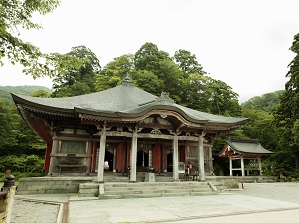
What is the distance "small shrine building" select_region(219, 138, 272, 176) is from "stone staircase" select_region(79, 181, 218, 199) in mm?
13798

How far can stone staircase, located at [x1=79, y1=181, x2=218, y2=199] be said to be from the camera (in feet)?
29.1

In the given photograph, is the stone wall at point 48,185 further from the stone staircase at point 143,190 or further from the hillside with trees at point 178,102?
the hillside with trees at point 178,102

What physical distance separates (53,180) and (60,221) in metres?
5.57

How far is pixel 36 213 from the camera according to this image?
620 cm

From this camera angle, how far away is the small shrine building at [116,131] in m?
10.5

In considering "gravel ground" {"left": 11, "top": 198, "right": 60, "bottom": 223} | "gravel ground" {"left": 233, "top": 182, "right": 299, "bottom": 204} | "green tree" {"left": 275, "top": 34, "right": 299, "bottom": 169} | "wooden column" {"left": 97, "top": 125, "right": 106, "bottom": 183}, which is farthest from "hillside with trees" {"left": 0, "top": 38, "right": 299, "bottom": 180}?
"gravel ground" {"left": 11, "top": 198, "right": 60, "bottom": 223}

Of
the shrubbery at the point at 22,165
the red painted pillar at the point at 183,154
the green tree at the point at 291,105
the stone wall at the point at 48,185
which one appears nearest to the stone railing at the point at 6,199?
the stone wall at the point at 48,185

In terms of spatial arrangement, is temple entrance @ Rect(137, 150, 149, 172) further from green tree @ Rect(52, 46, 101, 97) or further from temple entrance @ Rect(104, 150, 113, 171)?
green tree @ Rect(52, 46, 101, 97)

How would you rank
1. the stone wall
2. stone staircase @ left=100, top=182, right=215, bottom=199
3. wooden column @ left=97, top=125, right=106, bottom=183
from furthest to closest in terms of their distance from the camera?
wooden column @ left=97, top=125, right=106, bottom=183 < the stone wall < stone staircase @ left=100, top=182, right=215, bottom=199

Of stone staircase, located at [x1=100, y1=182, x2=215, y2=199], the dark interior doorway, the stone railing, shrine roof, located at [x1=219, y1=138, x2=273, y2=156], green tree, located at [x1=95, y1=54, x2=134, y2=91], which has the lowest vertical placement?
stone staircase, located at [x1=100, y1=182, x2=215, y2=199]

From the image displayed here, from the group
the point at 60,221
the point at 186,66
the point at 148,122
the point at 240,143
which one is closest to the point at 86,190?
the point at 60,221

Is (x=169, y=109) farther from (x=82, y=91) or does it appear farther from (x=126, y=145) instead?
(x=82, y=91)

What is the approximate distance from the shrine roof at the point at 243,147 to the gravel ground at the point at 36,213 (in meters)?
20.0

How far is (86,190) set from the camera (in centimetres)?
894
